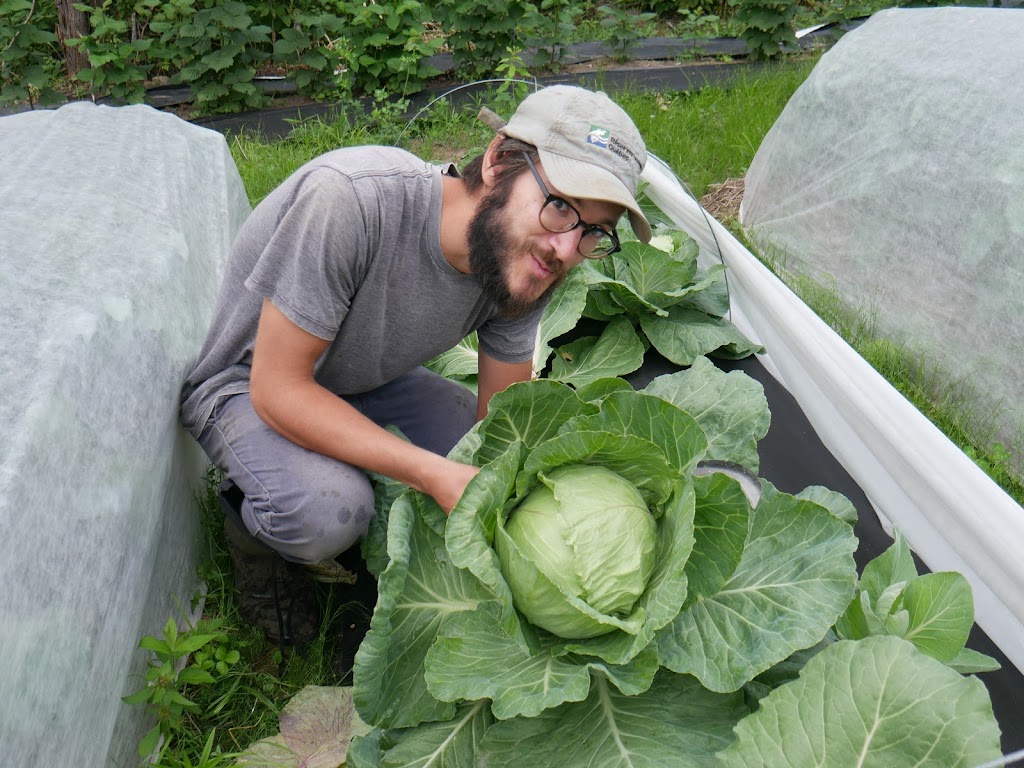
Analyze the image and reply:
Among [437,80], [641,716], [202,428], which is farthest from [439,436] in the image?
[437,80]

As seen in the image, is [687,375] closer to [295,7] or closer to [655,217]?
[655,217]

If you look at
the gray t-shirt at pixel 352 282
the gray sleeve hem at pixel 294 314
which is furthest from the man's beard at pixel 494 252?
the gray sleeve hem at pixel 294 314

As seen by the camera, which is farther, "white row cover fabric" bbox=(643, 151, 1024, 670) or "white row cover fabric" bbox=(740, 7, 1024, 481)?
"white row cover fabric" bbox=(740, 7, 1024, 481)

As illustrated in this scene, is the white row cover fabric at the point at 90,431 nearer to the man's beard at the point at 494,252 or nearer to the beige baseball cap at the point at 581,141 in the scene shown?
the man's beard at the point at 494,252

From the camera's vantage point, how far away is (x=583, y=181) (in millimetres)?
1696

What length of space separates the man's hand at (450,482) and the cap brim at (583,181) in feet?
2.00

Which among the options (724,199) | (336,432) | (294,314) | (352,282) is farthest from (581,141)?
(724,199)

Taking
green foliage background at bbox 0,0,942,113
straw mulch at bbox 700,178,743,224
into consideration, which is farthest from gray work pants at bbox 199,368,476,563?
green foliage background at bbox 0,0,942,113

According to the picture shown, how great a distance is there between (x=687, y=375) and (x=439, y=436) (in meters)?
0.75

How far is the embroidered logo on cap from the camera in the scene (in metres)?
1.74

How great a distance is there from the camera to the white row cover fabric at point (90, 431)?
4.48ft

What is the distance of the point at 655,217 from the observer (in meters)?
3.83

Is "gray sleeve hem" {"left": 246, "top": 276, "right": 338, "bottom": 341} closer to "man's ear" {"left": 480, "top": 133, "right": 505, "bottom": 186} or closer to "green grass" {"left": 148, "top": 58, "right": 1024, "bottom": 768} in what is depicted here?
"man's ear" {"left": 480, "top": 133, "right": 505, "bottom": 186}

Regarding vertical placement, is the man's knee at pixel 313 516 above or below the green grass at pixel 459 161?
above
